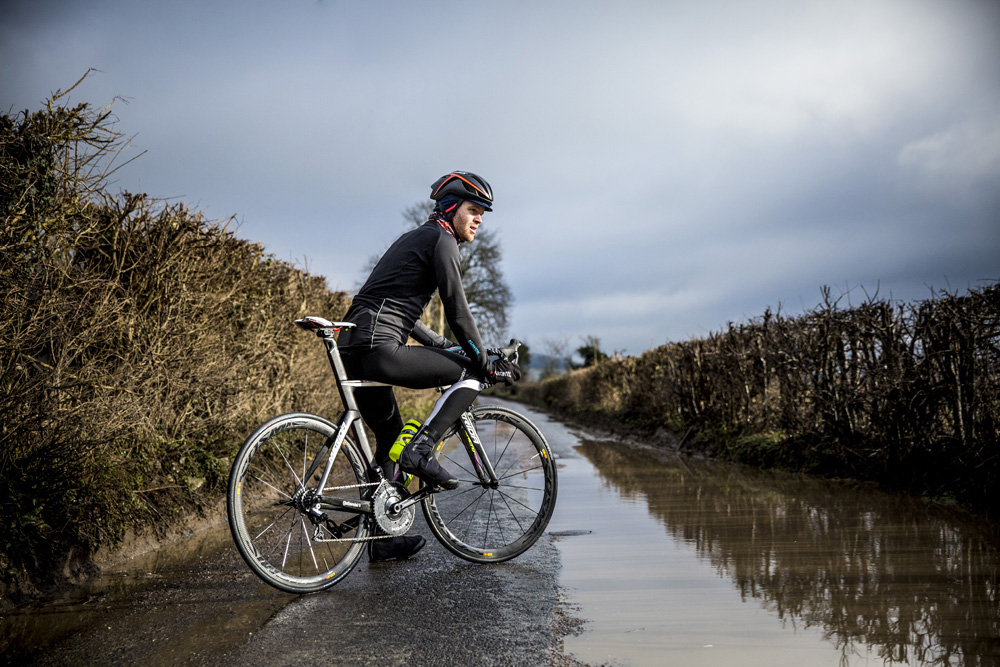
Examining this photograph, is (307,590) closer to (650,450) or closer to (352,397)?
(352,397)

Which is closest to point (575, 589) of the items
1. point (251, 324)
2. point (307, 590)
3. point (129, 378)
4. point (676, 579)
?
point (676, 579)

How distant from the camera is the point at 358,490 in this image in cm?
411

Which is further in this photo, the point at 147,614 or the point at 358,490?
the point at 358,490

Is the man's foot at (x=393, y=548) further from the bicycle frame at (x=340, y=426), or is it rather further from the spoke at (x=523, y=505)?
the spoke at (x=523, y=505)

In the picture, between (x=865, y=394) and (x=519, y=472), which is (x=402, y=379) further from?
(x=865, y=394)

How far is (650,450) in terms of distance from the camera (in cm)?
1259

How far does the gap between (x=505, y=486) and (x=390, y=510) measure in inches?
35.9

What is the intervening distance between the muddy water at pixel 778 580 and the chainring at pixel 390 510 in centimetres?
100

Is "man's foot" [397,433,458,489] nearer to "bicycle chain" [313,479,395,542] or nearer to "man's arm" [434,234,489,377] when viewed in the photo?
"bicycle chain" [313,479,395,542]

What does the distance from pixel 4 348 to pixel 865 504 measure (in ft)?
20.8

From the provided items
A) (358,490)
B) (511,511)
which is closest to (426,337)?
(358,490)

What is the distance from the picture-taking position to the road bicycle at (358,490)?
3.79 meters

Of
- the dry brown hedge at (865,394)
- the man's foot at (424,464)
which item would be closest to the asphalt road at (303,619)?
the man's foot at (424,464)

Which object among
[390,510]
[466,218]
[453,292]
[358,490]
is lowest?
[390,510]
